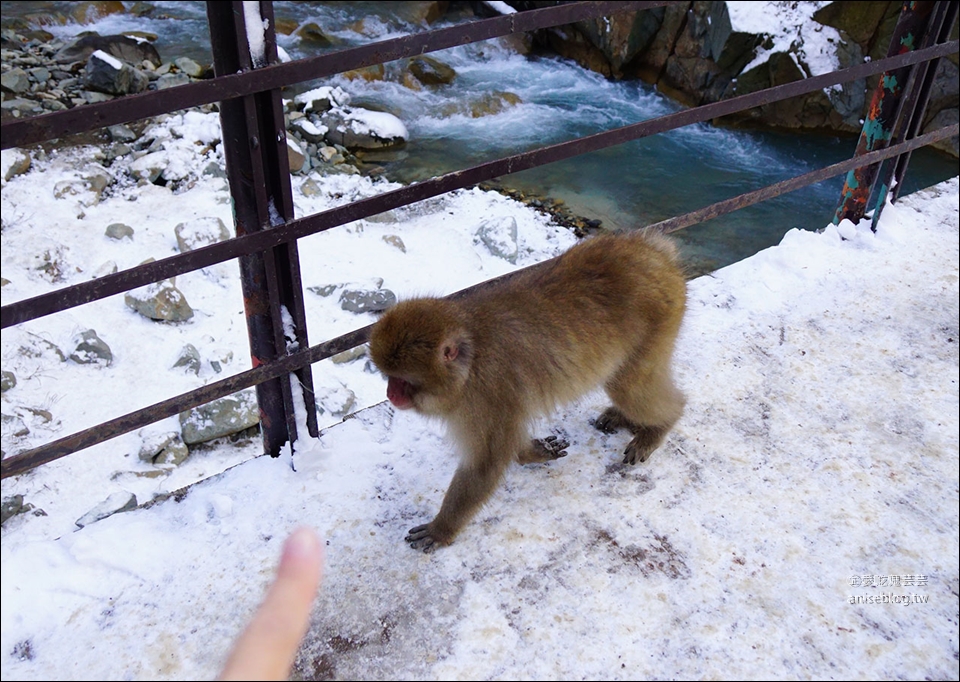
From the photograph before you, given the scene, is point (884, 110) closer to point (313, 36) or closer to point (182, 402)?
point (182, 402)

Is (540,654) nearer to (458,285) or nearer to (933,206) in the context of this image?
(933,206)

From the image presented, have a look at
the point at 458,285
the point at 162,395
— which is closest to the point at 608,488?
the point at 162,395

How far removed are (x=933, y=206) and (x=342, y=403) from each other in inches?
138

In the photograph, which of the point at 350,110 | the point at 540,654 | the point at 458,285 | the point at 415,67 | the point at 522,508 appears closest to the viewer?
the point at 540,654

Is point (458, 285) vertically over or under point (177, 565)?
under

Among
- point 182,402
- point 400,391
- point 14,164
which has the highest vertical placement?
point 400,391

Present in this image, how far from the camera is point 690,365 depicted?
8.39 ft

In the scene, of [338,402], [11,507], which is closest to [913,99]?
[338,402]

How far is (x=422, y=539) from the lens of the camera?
195 centimetres

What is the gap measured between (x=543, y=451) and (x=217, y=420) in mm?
3366

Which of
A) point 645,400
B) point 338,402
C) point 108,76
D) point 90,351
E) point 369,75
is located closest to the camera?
point 645,400

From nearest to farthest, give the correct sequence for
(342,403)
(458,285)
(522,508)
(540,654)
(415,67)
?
(540,654), (522,508), (342,403), (458,285), (415,67)

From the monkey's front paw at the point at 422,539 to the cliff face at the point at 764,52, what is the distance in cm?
802

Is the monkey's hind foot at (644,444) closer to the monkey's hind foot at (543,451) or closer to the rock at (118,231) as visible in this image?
the monkey's hind foot at (543,451)
